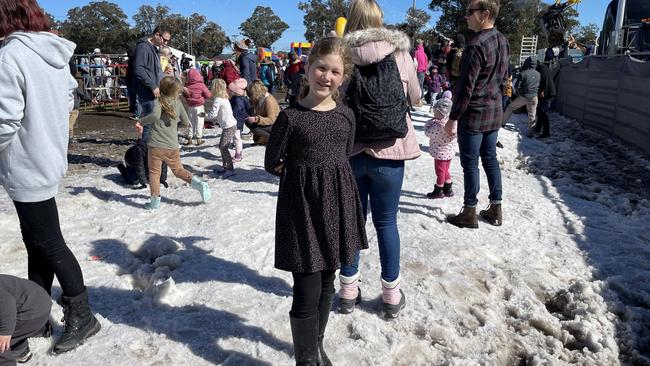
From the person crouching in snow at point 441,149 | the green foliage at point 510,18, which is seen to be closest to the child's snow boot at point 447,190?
the person crouching in snow at point 441,149

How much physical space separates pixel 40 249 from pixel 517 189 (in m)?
5.38

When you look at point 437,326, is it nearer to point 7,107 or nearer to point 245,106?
point 7,107

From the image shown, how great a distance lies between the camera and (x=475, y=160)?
4.56 meters

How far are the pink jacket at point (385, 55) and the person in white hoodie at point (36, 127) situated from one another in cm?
156

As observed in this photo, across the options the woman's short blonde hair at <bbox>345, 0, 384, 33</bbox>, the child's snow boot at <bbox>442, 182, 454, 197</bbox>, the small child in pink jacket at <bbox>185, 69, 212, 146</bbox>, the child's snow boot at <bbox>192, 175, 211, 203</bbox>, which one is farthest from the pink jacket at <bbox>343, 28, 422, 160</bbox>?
the small child in pink jacket at <bbox>185, 69, 212, 146</bbox>

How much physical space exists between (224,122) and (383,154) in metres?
4.86

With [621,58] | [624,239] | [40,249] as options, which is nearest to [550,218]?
[624,239]

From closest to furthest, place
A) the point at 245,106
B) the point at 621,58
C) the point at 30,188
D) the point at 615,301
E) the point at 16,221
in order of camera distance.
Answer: the point at 30,188
the point at 615,301
the point at 16,221
the point at 245,106
the point at 621,58

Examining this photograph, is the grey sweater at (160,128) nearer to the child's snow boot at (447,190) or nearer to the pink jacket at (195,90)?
the child's snow boot at (447,190)

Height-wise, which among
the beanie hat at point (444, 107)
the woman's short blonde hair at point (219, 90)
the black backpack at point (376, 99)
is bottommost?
the beanie hat at point (444, 107)

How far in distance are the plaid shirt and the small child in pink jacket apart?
5.90 meters

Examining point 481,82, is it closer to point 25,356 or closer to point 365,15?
point 365,15

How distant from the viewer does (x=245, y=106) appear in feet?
26.1

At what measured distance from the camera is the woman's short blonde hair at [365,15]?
2.88 metres
